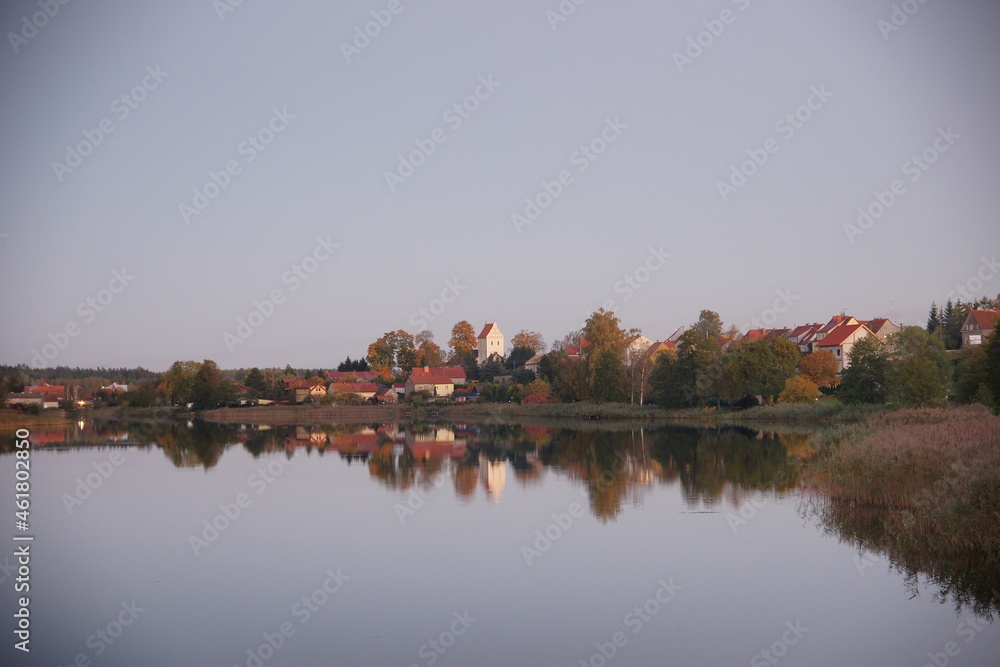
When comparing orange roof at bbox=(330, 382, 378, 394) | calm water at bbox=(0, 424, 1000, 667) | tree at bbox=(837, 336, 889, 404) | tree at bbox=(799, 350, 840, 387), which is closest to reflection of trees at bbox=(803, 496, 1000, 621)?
calm water at bbox=(0, 424, 1000, 667)

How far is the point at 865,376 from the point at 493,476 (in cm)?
2675

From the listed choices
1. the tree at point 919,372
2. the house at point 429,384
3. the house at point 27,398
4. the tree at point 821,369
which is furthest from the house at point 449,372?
the tree at point 919,372

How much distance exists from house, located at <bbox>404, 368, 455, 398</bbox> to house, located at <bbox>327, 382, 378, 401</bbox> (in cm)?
338

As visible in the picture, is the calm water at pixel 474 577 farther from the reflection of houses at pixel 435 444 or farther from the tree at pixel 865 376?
the tree at pixel 865 376

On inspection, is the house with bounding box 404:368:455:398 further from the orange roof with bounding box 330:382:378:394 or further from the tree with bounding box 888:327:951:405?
the tree with bounding box 888:327:951:405

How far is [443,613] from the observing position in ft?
35.2

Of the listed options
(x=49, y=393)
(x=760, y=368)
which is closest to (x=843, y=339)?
(x=760, y=368)

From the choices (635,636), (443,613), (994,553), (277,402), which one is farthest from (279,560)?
(277,402)

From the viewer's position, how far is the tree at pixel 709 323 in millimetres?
66562

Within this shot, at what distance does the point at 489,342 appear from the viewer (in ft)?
320

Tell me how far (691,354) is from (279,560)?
40882mm

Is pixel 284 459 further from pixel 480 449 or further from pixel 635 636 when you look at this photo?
pixel 635 636

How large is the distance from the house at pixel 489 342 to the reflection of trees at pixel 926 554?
267 feet

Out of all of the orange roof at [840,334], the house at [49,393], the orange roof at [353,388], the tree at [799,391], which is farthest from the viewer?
the house at [49,393]
